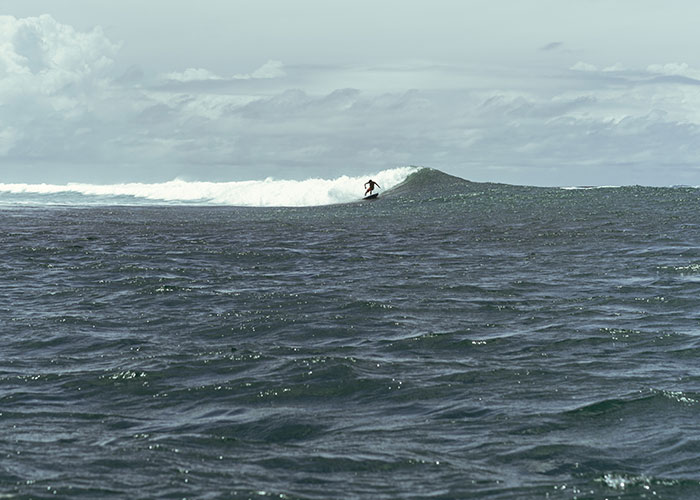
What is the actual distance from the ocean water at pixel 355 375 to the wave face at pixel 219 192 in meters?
52.9

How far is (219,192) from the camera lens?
93438 mm

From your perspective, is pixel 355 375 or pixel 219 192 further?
pixel 219 192

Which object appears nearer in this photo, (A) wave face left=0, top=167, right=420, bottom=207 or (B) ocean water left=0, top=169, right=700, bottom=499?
(B) ocean water left=0, top=169, right=700, bottom=499

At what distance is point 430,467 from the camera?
741 cm

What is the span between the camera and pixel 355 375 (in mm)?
10758

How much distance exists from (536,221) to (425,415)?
27.1m

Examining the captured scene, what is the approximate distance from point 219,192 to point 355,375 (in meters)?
84.4

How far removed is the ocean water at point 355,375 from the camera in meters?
7.28

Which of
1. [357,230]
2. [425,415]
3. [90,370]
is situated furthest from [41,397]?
[357,230]

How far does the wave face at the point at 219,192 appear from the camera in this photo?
7744cm

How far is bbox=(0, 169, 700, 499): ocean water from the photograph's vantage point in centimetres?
728

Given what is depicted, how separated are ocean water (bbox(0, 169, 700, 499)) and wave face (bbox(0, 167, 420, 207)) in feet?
174

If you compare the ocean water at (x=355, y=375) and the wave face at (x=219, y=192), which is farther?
the wave face at (x=219, y=192)

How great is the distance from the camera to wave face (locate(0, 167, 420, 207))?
77438 millimetres
